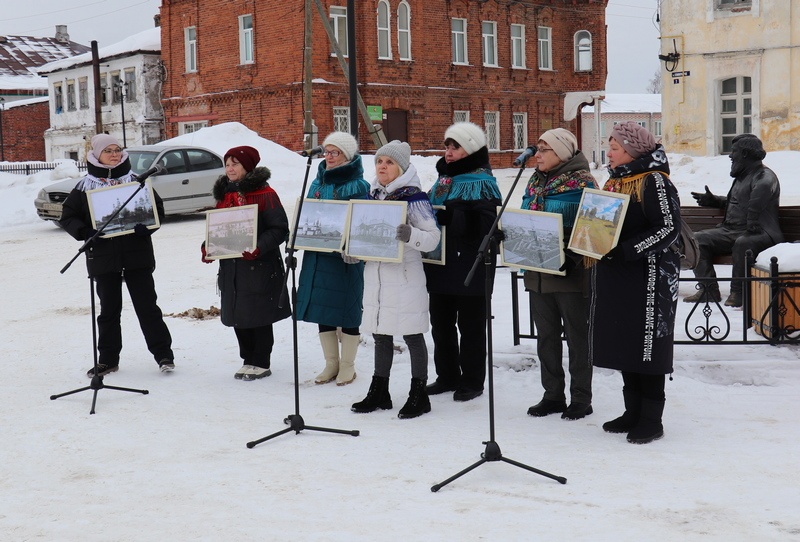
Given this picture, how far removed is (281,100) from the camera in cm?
3394

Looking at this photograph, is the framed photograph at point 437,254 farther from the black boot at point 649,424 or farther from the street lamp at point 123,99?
the street lamp at point 123,99

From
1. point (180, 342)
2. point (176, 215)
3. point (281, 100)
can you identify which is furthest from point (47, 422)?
point (281, 100)

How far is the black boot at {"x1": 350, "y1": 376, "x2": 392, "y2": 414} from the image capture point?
6574 millimetres

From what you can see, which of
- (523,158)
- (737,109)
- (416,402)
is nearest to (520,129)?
(737,109)

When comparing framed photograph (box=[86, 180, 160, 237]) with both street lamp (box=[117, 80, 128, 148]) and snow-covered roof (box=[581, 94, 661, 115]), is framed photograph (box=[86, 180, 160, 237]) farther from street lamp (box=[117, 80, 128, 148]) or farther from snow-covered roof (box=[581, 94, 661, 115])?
snow-covered roof (box=[581, 94, 661, 115])

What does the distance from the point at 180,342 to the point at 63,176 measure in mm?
15268

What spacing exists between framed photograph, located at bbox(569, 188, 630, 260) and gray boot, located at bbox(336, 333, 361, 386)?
2.18 metres

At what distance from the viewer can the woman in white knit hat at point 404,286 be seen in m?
Result: 6.39

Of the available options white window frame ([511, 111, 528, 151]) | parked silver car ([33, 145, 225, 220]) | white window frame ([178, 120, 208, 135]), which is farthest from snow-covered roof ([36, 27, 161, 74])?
parked silver car ([33, 145, 225, 220])

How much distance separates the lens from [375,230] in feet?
20.9

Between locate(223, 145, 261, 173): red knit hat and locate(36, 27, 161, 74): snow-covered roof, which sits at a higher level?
locate(36, 27, 161, 74): snow-covered roof

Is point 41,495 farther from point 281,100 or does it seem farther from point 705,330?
point 281,100

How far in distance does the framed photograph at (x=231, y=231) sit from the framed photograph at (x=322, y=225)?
513 mm

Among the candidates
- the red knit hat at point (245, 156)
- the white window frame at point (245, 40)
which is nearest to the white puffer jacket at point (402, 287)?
the red knit hat at point (245, 156)
